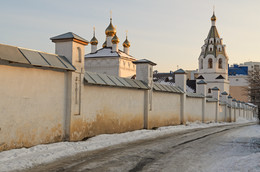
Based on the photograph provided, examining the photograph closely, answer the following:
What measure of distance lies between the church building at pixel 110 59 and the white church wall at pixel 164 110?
2459cm

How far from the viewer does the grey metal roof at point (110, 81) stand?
11060 millimetres

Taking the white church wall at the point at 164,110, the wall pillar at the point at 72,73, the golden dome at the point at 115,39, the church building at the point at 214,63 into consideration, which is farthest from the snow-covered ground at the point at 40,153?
the church building at the point at 214,63

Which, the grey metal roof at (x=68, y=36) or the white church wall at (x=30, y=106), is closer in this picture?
the white church wall at (x=30, y=106)

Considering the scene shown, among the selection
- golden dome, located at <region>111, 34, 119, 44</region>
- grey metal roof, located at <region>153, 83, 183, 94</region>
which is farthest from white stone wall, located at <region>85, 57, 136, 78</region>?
grey metal roof, located at <region>153, 83, 183, 94</region>

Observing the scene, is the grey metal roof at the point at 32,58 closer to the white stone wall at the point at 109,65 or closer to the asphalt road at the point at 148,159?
the asphalt road at the point at 148,159

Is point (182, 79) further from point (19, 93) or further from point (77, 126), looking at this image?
point (19, 93)

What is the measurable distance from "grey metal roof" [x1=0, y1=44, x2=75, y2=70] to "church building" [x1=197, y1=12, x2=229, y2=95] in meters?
51.6

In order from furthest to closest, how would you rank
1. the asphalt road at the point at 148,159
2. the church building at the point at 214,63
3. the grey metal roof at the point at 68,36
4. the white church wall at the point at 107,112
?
the church building at the point at 214,63 → the white church wall at the point at 107,112 → the grey metal roof at the point at 68,36 → the asphalt road at the point at 148,159

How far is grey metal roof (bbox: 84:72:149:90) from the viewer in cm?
1106

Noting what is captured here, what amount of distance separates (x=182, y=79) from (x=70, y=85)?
12053 millimetres

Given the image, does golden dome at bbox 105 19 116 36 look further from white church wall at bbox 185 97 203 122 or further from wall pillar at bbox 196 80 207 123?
white church wall at bbox 185 97 203 122

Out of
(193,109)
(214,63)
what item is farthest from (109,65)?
(214,63)

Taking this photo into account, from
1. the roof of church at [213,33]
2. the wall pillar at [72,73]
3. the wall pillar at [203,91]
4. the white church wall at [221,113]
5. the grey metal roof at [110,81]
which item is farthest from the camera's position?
the roof of church at [213,33]

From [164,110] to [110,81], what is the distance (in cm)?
612
